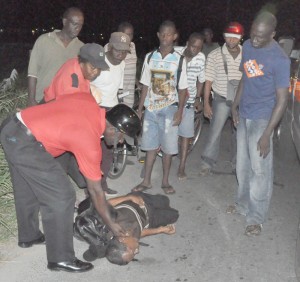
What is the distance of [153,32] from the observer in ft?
101

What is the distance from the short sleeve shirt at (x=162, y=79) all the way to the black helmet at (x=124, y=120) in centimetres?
182

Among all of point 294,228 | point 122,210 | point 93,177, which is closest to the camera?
point 93,177

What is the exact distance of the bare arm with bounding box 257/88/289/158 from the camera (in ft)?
13.8

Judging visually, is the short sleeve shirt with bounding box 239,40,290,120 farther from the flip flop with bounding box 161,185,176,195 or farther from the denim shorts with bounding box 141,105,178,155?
the flip flop with bounding box 161,185,176,195

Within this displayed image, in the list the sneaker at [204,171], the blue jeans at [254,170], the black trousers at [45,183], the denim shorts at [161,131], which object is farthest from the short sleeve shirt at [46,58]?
the sneaker at [204,171]

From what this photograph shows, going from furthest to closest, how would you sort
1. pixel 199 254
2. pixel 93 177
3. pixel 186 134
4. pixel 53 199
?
pixel 186 134, pixel 199 254, pixel 53 199, pixel 93 177

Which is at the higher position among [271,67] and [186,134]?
[271,67]

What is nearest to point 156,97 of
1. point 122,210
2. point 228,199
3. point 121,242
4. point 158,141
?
point 158,141

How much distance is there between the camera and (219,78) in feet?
20.1

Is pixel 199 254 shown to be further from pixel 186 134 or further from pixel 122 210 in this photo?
pixel 186 134

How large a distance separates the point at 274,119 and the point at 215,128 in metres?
2.01

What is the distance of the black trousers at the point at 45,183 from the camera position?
356 cm

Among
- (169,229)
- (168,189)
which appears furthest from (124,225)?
(168,189)

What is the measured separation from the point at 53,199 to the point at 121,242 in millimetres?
660
